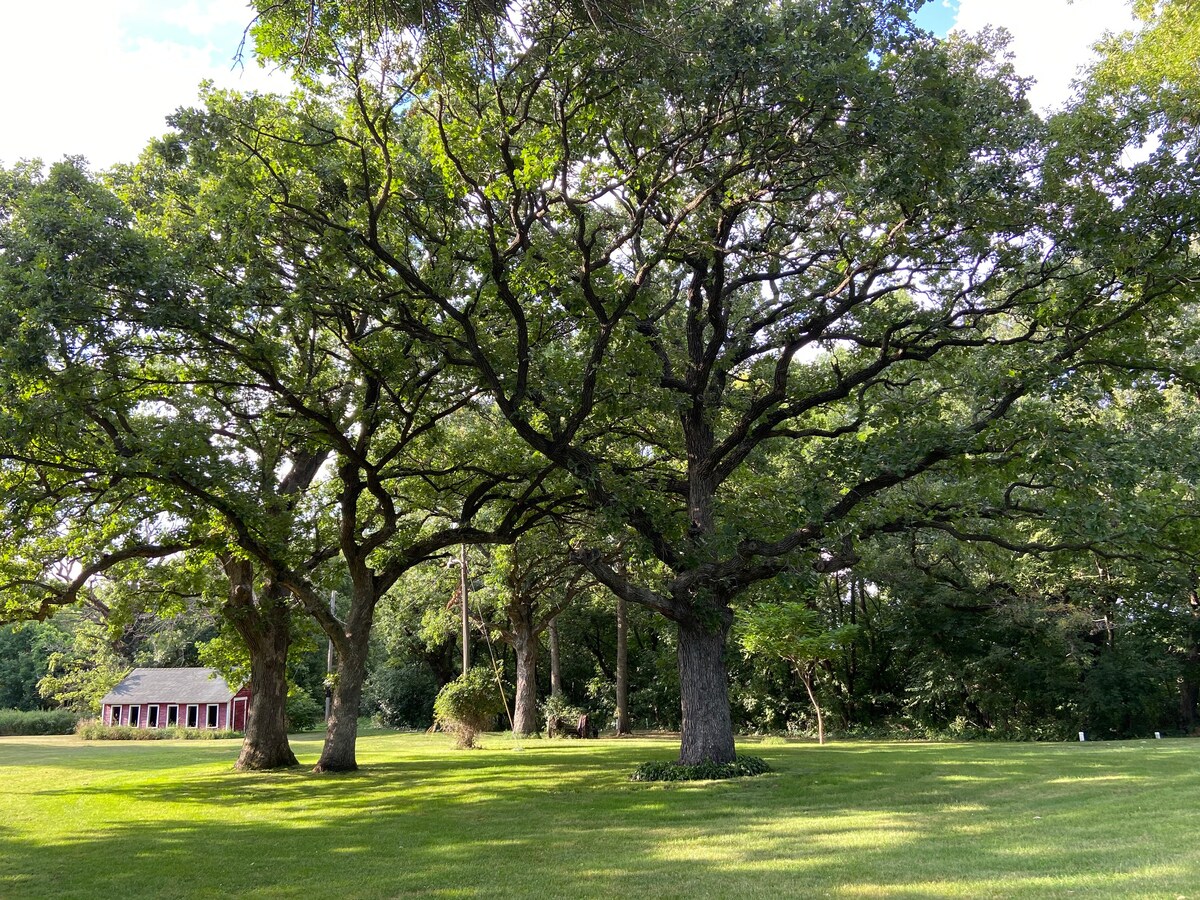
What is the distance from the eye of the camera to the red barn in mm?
44406

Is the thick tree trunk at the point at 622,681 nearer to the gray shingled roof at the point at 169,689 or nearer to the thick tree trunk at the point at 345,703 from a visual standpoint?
the thick tree trunk at the point at 345,703

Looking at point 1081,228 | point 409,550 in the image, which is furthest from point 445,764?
point 1081,228

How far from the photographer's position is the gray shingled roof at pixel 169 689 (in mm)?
44594

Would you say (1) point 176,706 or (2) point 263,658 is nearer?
(2) point 263,658

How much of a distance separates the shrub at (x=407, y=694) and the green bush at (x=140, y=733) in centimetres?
765

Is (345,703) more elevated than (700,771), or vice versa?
(345,703)

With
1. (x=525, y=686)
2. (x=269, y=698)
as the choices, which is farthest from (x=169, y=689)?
(x=269, y=698)

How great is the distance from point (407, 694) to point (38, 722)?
19509 mm

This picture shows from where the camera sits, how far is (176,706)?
44.9 metres

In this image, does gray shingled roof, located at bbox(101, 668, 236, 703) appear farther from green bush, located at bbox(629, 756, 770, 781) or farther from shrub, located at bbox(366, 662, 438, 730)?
green bush, located at bbox(629, 756, 770, 781)

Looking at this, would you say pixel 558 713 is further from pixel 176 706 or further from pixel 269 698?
pixel 176 706

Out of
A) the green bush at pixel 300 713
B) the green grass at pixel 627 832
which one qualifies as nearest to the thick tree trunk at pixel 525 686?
the green grass at pixel 627 832

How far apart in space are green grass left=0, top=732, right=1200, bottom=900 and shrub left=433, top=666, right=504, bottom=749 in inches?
231

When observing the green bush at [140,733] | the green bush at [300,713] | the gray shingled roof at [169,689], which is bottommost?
the green bush at [140,733]
